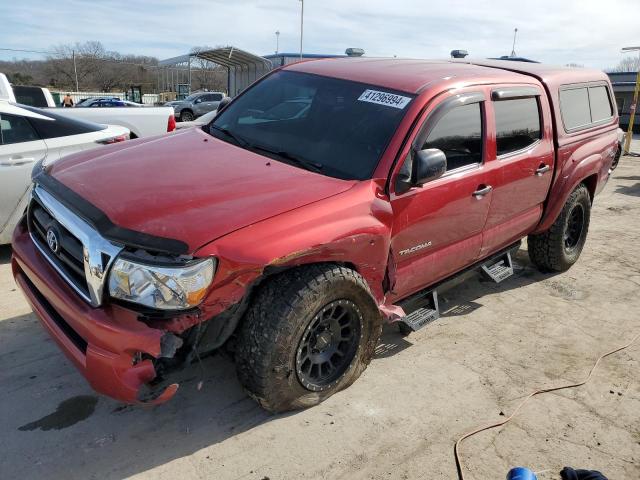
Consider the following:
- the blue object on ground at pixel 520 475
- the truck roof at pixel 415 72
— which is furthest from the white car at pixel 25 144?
the blue object on ground at pixel 520 475

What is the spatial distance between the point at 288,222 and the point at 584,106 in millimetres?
3926

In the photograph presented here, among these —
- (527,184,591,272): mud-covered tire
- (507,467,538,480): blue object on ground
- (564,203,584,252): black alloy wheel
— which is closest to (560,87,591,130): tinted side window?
(527,184,591,272): mud-covered tire

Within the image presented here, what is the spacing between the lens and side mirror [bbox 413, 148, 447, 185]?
2990 mm

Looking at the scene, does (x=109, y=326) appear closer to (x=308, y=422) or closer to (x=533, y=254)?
(x=308, y=422)

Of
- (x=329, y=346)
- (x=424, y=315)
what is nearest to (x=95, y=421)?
(x=329, y=346)

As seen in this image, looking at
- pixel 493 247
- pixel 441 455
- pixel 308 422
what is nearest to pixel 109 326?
pixel 308 422

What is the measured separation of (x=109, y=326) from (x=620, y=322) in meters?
4.01

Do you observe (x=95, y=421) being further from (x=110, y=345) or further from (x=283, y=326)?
(x=283, y=326)

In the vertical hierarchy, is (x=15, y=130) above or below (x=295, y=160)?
below

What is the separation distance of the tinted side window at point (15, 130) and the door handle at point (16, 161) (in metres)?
0.20

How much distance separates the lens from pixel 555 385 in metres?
3.41

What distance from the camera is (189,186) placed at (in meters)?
2.75

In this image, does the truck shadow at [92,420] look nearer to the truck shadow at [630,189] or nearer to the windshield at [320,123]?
the windshield at [320,123]

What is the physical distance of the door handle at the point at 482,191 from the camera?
143 inches
